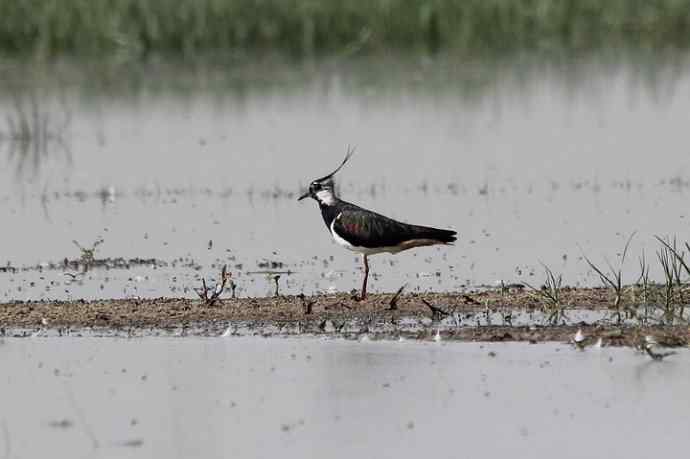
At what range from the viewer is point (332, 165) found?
63.8 feet

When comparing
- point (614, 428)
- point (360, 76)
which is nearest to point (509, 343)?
point (614, 428)

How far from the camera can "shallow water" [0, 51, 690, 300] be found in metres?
13.9

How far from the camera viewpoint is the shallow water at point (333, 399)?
8.16 m

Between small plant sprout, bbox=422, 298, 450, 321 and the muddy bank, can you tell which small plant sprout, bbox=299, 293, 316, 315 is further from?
small plant sprout, bbox=422, 298, 450, 321

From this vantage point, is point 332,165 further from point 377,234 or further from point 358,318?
point 358,318

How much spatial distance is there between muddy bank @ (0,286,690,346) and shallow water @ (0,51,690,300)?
980 mm

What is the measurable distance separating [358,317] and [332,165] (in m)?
8.30

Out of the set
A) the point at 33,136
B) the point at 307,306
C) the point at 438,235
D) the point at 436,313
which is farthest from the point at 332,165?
the point at 436,313

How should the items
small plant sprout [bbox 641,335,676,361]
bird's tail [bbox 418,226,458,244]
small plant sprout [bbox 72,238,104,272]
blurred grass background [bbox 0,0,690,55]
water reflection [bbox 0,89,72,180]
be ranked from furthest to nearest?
blurred grass background [bbox 0,0,690,55] < water reflection [bbox 0,89,72,180] < small plant sprout [bbox 72,238,104,272] < bird's tail [bbox 418,226,458,244] < small plant sprout [bbox 641,335,676,361]

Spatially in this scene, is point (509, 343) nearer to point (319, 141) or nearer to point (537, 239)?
point (537, 239)

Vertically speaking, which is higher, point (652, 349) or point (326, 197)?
point (326, 197)

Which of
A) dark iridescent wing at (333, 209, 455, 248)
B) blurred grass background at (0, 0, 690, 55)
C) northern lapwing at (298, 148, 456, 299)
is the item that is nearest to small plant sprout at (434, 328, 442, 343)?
northern lapwing at (298, 148, 456, 299)

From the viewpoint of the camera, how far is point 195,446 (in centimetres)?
821

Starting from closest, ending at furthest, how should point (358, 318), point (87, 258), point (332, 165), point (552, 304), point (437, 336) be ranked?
point (437, 336) → point (552, 304) → point (358, 318) → point (87, 258) → point (332, 165)
